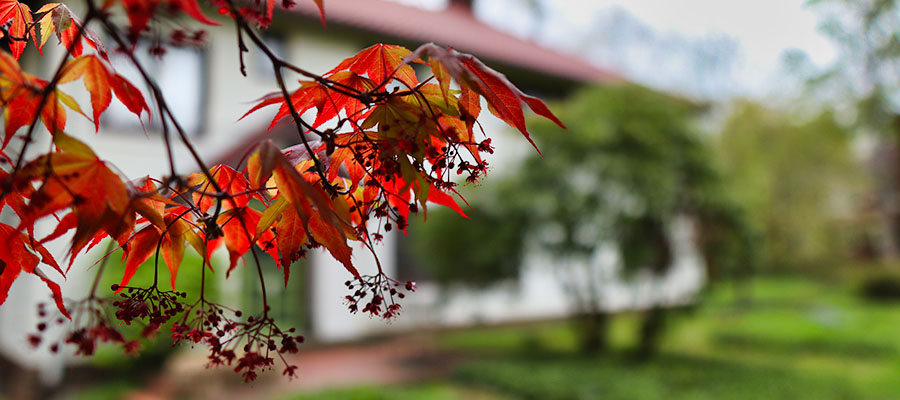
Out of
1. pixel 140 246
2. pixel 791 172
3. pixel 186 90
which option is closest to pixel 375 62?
pixel 140 246

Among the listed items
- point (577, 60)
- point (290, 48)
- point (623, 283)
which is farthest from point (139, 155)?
point (577, 60)

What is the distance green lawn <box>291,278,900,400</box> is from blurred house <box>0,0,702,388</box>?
715 millimetres

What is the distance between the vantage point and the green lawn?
5.61 metres

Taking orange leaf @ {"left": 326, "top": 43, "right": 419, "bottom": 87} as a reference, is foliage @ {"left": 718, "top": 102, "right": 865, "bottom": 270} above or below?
above

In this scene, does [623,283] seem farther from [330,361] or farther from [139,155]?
[139,155]

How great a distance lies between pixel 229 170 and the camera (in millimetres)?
900

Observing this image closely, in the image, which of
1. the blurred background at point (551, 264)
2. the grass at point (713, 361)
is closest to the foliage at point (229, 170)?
the blurred background at point (551, 264)

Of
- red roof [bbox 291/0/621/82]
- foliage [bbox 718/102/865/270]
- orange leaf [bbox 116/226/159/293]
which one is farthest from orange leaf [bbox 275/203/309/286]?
foliage [bbox 718/102/865/270]

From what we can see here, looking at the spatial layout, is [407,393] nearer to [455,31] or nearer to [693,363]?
[693,363]

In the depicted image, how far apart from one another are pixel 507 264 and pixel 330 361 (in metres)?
2.40

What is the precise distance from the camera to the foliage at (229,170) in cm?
60

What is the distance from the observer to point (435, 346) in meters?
8.33

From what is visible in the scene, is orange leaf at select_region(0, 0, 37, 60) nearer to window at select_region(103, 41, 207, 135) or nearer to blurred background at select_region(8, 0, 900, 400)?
blurred background at select_region(8, 0, 900, 400)

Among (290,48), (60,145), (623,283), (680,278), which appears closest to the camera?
(60,145)
